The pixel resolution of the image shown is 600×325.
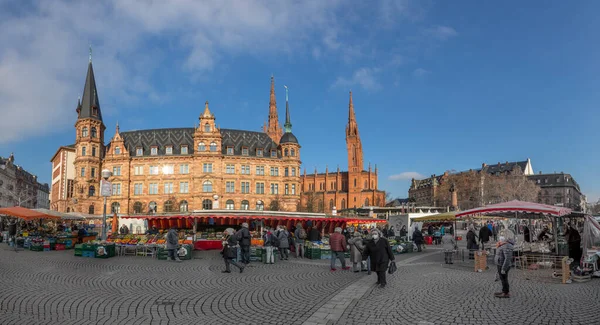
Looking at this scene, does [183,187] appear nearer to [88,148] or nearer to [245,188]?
[245,188]

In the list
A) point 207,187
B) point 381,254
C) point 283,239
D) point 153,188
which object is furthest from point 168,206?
point 381,254

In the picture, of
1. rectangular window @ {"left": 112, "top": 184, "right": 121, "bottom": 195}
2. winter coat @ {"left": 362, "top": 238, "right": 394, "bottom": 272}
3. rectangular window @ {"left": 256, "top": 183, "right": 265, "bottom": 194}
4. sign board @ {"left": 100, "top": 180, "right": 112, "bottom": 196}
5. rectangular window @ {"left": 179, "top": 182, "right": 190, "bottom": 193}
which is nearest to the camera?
winter coat @ {"left": 362, "top": 238, "right": 394, "bottom": 272}

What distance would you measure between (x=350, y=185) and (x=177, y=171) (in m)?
62.4

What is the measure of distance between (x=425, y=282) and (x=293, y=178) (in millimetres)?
57335

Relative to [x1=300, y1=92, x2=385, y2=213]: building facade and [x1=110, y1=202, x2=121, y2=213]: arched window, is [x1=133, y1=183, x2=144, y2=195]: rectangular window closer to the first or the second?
[x1=110, y1=202, x2=121, y2=213]: arched window

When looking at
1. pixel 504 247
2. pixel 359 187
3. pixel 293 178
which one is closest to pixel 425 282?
pixel 504 247

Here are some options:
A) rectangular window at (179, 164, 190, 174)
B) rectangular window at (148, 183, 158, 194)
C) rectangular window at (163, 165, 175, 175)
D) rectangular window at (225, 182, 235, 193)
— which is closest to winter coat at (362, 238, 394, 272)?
rectangular window at (225, 182, 235, 193)

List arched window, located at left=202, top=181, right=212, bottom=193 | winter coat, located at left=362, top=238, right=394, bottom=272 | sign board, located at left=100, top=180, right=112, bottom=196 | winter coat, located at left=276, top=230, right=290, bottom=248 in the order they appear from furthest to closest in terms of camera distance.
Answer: arched window, located at left=202, top=181, right=212, bottom=193 < sign board, located at left=100, top=180, right=112, bottom=196 < winter coat, located at left=276, top=230, right=290, bottom=248 < winter coat, located at left=362, top=238, right=394, bottom=272

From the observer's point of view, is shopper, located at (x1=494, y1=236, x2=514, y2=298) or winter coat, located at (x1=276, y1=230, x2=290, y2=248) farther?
winter coat, located at (x1=276, y1=230, x2=290, y2=248)

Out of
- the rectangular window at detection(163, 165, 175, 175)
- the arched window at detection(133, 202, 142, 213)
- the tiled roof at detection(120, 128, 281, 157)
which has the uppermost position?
the tiled roof at detection(120, 128, 281, 157)

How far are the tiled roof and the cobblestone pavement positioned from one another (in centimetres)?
5474

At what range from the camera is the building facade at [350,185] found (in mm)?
117750

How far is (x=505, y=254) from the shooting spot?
1037 centimetres

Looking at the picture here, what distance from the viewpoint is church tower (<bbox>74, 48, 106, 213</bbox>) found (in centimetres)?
6650
